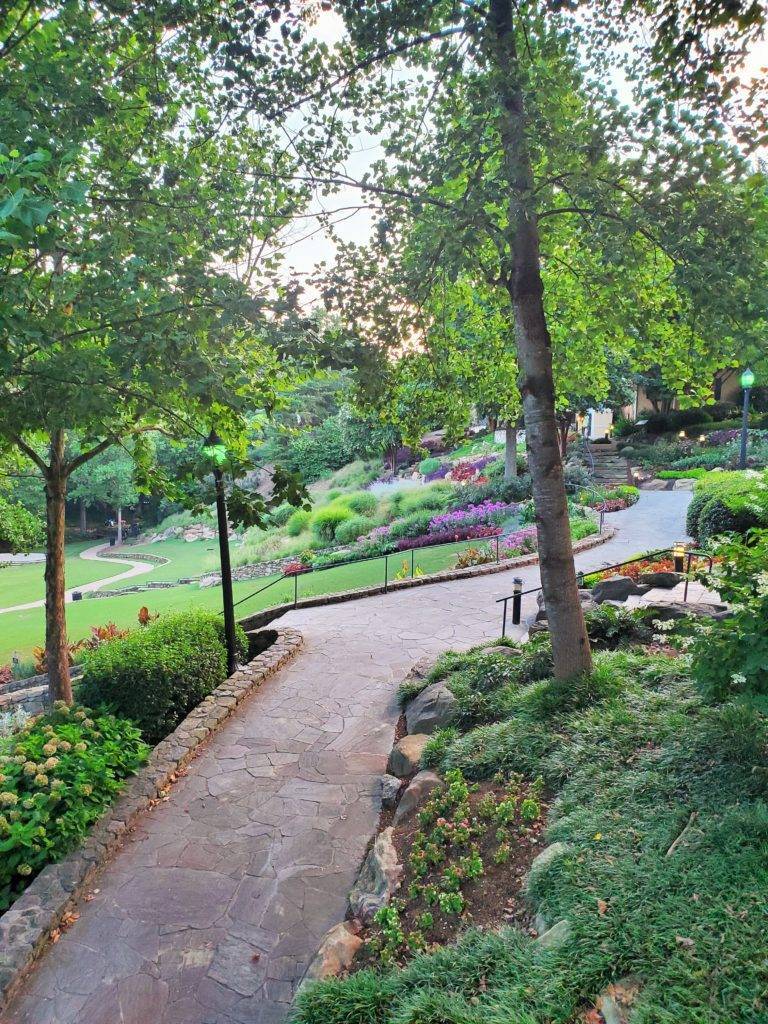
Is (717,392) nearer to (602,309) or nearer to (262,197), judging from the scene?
(602,309)

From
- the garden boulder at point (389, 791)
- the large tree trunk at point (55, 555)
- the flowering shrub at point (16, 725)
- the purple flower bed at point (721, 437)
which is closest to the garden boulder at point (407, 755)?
the garden boulder at point (389, 791)

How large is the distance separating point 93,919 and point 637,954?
3.31 metres

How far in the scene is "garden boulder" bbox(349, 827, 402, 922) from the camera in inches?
138

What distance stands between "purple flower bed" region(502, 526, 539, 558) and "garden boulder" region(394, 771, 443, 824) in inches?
405

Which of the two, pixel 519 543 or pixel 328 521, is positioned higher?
pixel 328 521

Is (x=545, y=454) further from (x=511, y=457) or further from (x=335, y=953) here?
(x=511, y=457)

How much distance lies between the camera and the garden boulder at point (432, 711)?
554 cm

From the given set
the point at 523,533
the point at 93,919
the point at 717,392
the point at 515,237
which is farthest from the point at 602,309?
the point at 717,392

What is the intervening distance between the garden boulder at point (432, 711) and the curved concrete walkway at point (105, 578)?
56.7ft

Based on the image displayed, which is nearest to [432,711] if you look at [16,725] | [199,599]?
[16,725]

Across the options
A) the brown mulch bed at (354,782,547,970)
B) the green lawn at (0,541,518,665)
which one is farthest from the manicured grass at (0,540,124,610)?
the brown mulch bed at (354,782,547,970)

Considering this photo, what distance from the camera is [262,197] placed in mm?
5074

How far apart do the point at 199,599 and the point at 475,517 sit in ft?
28.6

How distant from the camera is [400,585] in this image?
12.3 metres
